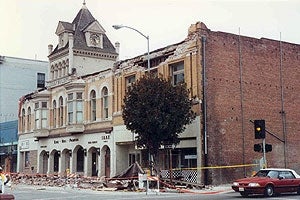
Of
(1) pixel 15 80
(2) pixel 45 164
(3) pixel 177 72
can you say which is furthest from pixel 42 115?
(3) pixel 177 72

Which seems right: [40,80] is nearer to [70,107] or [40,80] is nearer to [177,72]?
[70,107]

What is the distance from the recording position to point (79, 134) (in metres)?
44.9

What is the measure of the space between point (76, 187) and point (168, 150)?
685cm

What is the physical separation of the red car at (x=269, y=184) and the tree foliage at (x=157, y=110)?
7.56m

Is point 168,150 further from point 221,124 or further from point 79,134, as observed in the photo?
point 79,134

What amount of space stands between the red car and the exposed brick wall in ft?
26.5

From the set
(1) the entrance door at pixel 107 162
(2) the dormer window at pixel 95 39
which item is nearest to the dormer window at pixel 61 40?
(2) the dormer window at pixel 95 39

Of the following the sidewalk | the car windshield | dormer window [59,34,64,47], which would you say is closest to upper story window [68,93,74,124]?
dormer window [59,34,64,47]

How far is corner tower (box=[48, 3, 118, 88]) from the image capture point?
2005 inches

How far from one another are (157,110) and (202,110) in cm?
397

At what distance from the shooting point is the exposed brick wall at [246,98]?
33.3 metres

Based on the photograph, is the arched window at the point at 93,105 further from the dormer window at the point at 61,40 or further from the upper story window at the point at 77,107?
the dormer window at the point at 61,40

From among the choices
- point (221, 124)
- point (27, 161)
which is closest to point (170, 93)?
point (221, 124)

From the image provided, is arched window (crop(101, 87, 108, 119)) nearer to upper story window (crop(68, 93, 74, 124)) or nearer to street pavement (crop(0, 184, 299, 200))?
upper story window (crop(68, 93, 74, 124))
